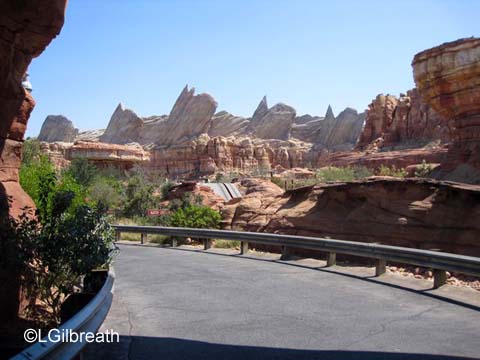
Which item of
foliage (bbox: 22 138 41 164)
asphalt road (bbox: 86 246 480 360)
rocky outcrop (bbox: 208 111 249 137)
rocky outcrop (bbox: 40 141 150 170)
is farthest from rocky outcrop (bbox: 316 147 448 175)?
rocky outcrop (bbox: 208 111 249 137)

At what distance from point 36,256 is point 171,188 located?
3205 cm

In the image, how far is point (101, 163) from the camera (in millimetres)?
81062

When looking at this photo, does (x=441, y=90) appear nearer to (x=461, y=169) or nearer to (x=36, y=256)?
(x=461, y=169)

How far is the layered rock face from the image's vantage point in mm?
33250

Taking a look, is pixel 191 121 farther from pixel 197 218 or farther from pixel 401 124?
pixel 197 218

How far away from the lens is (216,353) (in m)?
5.28

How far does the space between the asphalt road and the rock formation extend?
131 cm

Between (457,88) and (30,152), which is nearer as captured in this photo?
(30,152)

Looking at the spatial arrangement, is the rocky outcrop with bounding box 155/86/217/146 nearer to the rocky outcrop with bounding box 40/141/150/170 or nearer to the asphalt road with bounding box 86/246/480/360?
the rocky outcrop with bounding box 40/141/150/170

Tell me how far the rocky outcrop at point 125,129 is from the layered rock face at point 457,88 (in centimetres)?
10970

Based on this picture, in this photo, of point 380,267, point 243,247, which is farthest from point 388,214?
point 243,247

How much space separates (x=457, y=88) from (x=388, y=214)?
25.2 meters

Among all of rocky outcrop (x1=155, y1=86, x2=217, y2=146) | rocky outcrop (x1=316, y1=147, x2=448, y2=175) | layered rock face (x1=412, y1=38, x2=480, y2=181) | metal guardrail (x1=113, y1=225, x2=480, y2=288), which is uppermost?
rocky outcrop (x1=155, y1=86, x2=217, y2=146)

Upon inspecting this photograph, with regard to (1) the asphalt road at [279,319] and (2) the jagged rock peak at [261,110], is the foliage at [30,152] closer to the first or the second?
(1) the asphalt road at [279,319]
